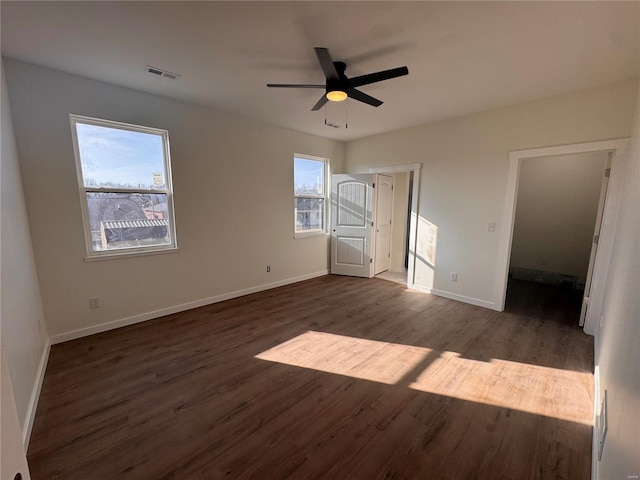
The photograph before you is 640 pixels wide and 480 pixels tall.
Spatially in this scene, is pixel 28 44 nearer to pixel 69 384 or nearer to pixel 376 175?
pixel 69 384

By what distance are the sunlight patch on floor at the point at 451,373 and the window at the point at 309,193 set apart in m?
2.62

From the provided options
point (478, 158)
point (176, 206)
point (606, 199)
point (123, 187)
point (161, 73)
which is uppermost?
point (161, 73)

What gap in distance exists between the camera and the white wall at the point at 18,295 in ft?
5.35

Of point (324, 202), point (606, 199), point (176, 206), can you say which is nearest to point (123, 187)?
point (176, 206)

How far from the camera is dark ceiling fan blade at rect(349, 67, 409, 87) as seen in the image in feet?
6.69

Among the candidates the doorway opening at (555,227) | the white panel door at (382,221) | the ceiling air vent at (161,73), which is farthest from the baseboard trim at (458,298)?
the ceiling air vent at (161,73)

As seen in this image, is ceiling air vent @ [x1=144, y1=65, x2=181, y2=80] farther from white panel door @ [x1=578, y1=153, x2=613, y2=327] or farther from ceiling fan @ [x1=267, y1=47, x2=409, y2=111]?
white panel door @ [x1=578, y1=153, x2=613, y2=327]

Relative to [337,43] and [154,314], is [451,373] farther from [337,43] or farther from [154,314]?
[154,314]

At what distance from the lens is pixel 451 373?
7.52 ft

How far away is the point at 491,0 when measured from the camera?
65.4 inches

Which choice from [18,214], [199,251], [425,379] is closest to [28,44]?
[18,214]

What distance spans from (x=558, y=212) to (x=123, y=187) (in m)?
6.91

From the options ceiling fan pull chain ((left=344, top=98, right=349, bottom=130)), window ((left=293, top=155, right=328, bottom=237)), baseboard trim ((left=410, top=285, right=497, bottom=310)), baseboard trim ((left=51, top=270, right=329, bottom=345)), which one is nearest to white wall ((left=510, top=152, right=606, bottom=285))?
baseboard trim ((left=410, top=285, right=497, bottom=310))

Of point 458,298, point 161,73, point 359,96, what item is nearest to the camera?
point 359,96
